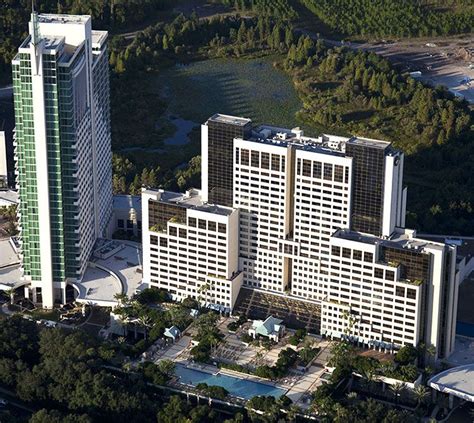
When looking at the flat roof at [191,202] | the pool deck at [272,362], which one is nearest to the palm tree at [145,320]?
the pool deck at [272,362]

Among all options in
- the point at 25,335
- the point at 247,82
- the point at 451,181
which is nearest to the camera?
the point at 25,335

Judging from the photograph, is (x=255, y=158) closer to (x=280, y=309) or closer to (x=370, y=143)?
(x=370, y=143)

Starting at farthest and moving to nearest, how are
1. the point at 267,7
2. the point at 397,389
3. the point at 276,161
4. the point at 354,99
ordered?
the point at 267,7 < the point at 354,99 < the point at 276,161 < the point at 397,389

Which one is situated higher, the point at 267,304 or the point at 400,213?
the point at 400,213

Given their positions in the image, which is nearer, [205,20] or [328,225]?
[328,225]

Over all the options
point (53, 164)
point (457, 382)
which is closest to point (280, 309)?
point (457, 382)

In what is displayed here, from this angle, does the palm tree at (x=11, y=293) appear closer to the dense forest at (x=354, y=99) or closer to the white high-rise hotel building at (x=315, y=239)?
the white high-rise hotel building at (x=315, y=239)

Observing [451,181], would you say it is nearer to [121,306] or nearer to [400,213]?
[400,213]

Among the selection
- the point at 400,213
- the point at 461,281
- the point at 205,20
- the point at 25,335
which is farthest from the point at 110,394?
the point at 205,20
